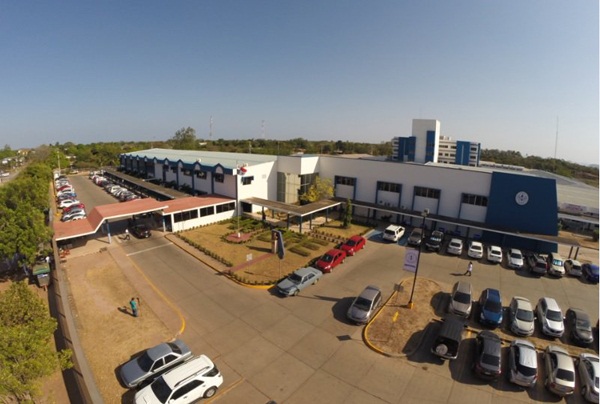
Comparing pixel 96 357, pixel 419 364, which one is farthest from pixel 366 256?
pixel 96 357

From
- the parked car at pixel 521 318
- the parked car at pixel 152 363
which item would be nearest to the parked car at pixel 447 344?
the parked car at pixel 521 318

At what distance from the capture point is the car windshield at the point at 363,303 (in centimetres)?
2064

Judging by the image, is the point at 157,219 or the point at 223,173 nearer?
the point at 157,219

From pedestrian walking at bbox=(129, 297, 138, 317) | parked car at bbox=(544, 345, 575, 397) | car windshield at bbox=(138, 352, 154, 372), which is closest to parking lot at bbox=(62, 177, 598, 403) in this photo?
parked car at bbox=(544, 345, 575, 397)

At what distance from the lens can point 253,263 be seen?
2900 centimetres

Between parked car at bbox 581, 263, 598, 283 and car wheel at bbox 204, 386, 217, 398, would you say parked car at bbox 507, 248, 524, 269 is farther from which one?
car wheel at bbox 204, 386, 217, 398

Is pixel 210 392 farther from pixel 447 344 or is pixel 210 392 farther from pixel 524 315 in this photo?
pixel 524 315

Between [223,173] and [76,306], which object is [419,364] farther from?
[223,173]

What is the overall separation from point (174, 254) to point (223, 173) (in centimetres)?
1620

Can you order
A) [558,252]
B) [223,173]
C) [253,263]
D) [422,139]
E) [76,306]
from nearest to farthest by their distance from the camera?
[76,306]
[253,263]
[558,252]
[223,173]
[422,139]

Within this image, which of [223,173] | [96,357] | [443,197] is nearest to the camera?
[96,357]

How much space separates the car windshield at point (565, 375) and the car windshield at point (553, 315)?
19.0 feet

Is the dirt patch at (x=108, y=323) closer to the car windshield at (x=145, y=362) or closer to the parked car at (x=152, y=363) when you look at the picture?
the parked car at (x=152, y=363)

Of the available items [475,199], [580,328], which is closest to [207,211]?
[475,199]
